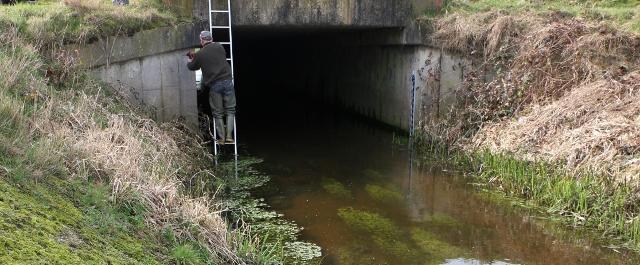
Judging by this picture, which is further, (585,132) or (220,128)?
(220,128)

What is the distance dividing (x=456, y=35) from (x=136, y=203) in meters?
6.93

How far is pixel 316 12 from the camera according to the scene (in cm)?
947

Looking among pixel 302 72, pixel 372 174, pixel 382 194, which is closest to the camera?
pixel 382 194

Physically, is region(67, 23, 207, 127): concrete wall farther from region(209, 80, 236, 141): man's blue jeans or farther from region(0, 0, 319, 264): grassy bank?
region(209, 80, 236, 141): man's blue jeans

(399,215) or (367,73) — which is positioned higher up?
(367,73)

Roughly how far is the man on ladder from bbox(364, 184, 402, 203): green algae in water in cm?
262

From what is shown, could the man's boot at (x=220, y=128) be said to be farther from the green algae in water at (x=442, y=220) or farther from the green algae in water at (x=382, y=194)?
the green algae in water at (x=442, y=220)

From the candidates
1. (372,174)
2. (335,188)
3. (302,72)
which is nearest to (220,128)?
(335,188)

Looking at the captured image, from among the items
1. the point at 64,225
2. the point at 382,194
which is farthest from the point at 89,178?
the point at 382,194

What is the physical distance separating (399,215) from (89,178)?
3.55m

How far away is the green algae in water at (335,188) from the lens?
712cm

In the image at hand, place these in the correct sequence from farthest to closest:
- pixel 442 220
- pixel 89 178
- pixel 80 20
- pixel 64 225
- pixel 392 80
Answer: pixel 392 80 < pixel 80 20 < pixel 442 220 < pixel 89 178 < pixel 64 225

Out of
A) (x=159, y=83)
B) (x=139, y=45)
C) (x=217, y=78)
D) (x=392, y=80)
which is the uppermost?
(x=139, y=45)

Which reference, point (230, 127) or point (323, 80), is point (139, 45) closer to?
point (230, 127)
